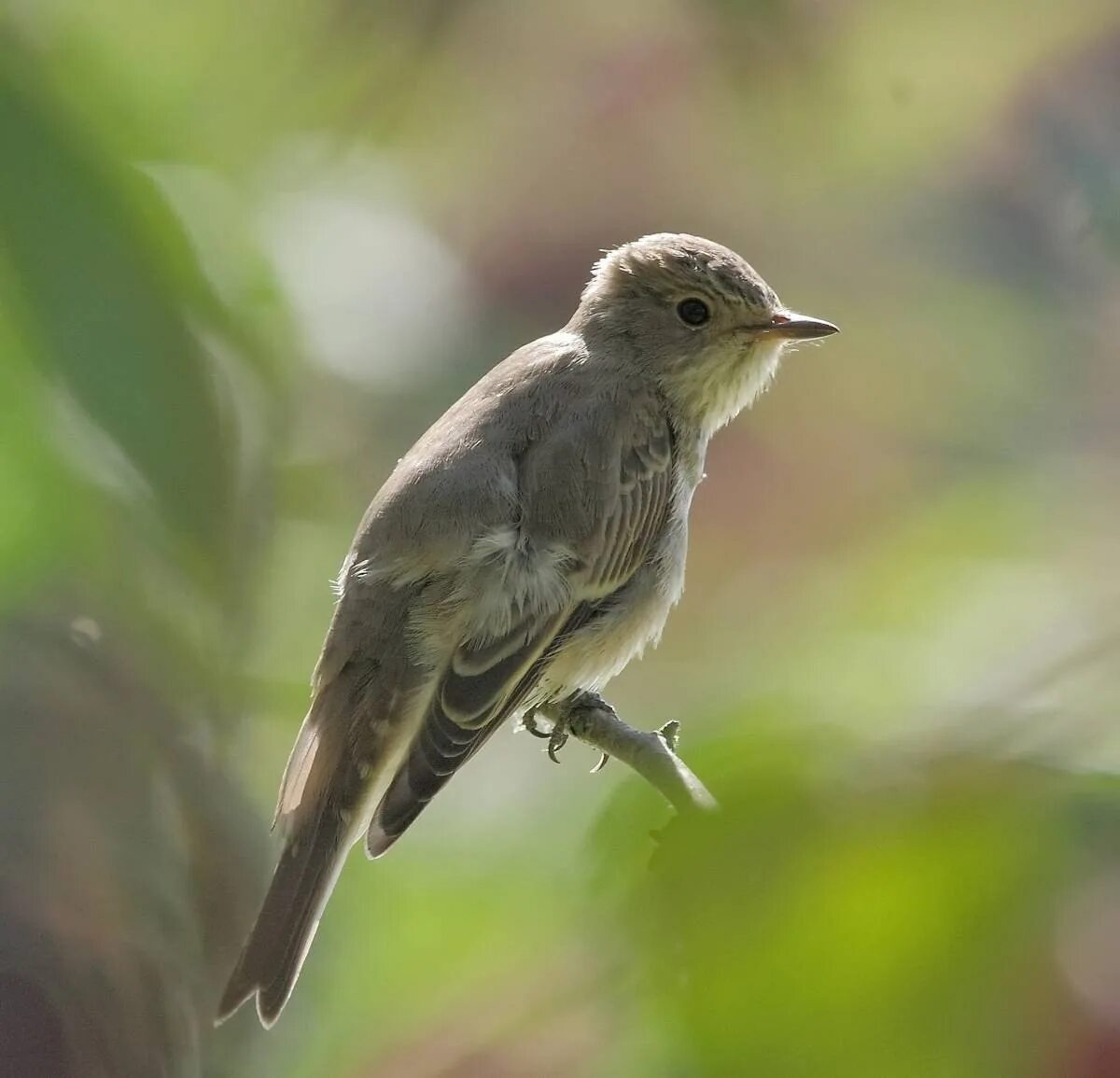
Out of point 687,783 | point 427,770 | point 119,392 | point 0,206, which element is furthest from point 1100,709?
point 427,770

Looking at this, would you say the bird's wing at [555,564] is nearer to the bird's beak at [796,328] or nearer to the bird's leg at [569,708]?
the bird's leg at [569,708]

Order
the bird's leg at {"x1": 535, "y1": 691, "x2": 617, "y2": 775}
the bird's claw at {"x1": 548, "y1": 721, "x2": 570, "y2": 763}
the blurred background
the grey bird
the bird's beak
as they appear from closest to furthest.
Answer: the blurred background, the bird's claw at {"x1": 548, "y1": 721, "x2": 570, "y2": 763}, the grey bird, the bird's leg at {"x1": 535, "y1": 691, "x2": 617, "y2": 775}, the bird's beak

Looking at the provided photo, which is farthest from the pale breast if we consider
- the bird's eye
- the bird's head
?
the bird's eye

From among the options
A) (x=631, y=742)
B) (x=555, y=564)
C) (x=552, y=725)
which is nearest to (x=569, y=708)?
(x=552, y=725)

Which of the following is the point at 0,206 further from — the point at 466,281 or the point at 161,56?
the point at 466,281

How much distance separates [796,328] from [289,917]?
1.38 metres

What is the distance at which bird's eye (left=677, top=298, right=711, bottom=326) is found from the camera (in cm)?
278

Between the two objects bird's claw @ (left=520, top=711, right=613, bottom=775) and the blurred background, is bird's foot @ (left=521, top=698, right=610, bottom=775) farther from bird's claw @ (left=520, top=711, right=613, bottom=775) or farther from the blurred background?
the blurred background

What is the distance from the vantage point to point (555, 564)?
2.35 meters

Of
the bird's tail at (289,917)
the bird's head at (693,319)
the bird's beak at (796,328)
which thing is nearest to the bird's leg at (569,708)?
the bird's tail at (289,917)

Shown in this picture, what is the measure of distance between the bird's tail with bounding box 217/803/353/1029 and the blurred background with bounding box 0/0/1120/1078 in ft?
0.21

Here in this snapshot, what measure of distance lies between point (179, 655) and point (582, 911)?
61 centimetres

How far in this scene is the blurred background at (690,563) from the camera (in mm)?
388

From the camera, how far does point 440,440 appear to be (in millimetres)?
2410
